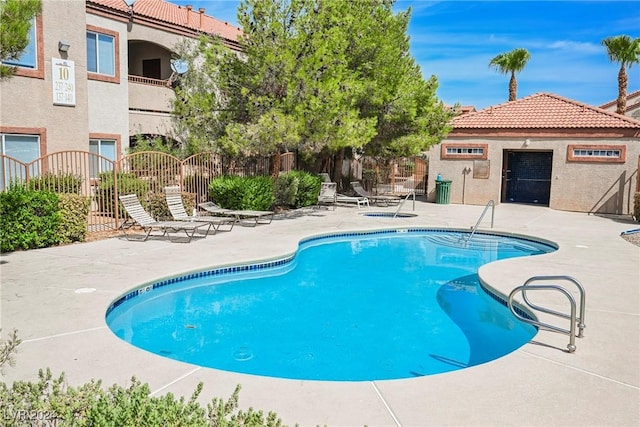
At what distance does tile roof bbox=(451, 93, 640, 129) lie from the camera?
2223 cm

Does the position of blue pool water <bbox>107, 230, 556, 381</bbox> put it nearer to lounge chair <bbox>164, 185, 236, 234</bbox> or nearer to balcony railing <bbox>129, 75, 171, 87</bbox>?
lounge chair <bbox>164, 185, 236, 234</bbox>

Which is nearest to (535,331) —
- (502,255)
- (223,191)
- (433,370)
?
(433,370)

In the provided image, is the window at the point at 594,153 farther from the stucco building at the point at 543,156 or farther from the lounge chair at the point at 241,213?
the lounge chair at the point at 241,213

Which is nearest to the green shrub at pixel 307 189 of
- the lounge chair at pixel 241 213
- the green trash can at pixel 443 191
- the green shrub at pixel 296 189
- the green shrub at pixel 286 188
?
the green shrub at pixel 296 189

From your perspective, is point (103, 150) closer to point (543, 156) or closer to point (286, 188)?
point (286, 188)

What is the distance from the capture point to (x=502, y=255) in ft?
46.8

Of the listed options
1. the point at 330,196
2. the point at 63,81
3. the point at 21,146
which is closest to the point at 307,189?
the point at 330,196

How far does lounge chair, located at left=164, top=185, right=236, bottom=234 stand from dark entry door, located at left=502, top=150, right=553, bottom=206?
622 inches

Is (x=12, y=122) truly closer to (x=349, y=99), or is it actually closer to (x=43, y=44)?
(x=43, y=44)

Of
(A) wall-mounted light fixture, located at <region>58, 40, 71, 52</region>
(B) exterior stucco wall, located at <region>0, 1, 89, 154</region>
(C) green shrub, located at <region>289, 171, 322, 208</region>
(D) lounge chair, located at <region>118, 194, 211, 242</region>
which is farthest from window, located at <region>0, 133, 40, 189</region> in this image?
(C) green shrub, located at <region>289, 171, 322, 208</region>

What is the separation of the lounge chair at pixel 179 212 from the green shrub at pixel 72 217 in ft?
8.34

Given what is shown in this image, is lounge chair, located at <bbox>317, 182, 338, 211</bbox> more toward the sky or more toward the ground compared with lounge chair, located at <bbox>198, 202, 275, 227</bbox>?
more toward the sky

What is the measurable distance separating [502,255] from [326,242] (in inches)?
193

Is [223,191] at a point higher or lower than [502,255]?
higher
